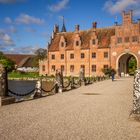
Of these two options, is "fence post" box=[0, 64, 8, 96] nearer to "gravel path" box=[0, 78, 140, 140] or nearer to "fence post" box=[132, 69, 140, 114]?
"gravel path" box=[0, 78, 140, 140]

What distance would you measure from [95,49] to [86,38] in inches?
164

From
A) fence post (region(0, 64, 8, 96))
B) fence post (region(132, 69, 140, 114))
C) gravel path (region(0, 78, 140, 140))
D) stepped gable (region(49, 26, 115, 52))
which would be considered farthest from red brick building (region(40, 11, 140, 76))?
fence post (region(132, 69, 140, 114))

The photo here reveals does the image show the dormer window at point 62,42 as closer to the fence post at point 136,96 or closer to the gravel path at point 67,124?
the gravel path at point 67,124

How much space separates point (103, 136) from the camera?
832cm

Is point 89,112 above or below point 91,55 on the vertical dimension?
below

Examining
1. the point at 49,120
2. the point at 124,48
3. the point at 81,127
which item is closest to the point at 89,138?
the point at 81,127

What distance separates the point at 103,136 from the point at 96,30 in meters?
49.8

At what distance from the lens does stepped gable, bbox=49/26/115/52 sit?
5356 centimetres

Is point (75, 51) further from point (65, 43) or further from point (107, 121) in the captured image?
point (107, 121)

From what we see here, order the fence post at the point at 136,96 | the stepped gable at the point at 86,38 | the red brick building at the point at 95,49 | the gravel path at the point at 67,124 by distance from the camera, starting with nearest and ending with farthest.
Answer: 1. the gravel path at the point at 67,124
2. the fence post at the point at 136,96
3. the red brick building at the point at 95,49
4. the stepped gable at the point at 86,38

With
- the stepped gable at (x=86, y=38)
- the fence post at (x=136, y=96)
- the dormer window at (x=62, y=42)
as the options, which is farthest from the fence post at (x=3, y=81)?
the dormer window at (x=62, y=42)

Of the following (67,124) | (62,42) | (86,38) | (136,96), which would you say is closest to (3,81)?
(67,124)

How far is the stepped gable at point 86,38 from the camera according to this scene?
176 ft

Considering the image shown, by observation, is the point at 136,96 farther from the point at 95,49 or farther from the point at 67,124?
the point at 95,49
